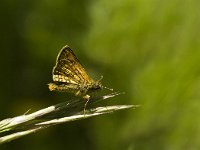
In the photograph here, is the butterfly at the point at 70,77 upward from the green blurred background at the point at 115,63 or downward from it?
downward

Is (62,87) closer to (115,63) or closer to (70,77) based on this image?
(70,77)

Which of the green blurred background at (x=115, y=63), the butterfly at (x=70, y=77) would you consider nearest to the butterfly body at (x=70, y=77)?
the butterfly at (x=70, y=77)

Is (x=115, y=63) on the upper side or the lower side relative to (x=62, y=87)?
upper

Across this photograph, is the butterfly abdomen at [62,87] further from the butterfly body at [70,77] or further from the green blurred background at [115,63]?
the green blurred background at [115,63]

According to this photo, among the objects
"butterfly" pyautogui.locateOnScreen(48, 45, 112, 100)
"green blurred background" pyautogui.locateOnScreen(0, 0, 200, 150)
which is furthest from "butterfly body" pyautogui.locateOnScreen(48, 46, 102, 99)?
"green blurred background" pyautogui.locateOnScreen(0, 0, 200, 150)

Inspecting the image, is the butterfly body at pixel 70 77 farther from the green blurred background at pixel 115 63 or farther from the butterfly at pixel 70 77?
the green blurred background at pixel 115 63

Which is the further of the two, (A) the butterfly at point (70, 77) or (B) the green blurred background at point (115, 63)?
(B) the green blurred background at point (115, 63)

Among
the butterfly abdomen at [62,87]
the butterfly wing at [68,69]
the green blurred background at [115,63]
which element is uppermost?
the green blurred background at [115,63]

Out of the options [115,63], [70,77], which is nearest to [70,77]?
[70,77]

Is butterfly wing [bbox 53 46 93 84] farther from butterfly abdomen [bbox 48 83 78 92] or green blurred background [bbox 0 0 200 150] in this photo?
green blurred background [bbox 0 0 200 150]
